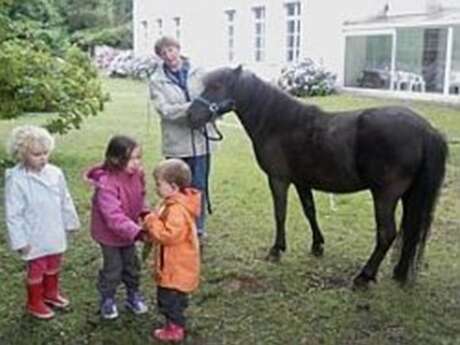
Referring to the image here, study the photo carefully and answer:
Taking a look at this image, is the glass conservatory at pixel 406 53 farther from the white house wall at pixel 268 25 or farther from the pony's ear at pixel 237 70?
the pony's ear at pixel 237 70

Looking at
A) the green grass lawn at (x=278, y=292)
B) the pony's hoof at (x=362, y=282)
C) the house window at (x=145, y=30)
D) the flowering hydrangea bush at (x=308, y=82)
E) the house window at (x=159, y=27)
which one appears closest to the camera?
the green grass lawn at (x=278, y=292)

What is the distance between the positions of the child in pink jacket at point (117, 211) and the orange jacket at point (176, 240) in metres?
0.15

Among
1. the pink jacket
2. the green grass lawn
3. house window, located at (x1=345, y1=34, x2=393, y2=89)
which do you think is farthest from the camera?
house window, located at (x1=345, y1=34, x2=393, y2=89)

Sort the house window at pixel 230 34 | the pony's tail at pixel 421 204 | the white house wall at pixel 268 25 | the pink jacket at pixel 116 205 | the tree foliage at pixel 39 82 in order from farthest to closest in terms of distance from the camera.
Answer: the house window at pixel 230 34 < the white house wall at pixel 268 25 < the tree foliage at pixel 39 82 < the pony's tail at pixel 421 204 < the pink jacket at pixel 116 205

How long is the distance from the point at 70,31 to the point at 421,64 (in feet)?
85.5

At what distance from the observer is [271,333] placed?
3.88m

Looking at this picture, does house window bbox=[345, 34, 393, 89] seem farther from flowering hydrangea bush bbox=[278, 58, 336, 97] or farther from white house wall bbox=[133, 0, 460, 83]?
flowering hydrangea bush bbox=[278, 58, 336, 97]

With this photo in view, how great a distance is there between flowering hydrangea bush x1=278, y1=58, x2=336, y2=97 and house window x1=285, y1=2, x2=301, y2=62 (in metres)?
2.79

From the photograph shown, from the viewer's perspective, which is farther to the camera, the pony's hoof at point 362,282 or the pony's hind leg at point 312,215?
the pony's hind leg at point 312,215

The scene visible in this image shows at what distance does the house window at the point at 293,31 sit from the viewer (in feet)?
75.7

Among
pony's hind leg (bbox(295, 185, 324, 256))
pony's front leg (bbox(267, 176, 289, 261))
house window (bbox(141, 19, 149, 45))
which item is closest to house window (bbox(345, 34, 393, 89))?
pony's hind leg (bbox(295, 185, 324, 256))

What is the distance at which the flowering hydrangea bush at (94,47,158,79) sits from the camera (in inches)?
1156

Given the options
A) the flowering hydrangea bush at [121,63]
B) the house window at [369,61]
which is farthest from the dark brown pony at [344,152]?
the flowering hydrangea bush at [121,63]

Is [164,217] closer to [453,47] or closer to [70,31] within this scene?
[453,47]
